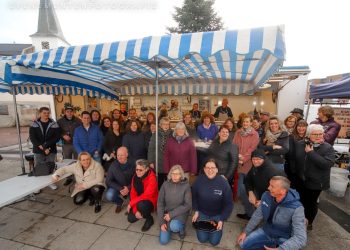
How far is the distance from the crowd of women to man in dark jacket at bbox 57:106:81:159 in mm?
1012

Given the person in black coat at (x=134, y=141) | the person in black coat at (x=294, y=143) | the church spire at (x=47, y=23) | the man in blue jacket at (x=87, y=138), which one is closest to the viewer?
the person in black coat at (x=294, y=143)

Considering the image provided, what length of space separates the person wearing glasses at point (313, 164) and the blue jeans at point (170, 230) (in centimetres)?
204

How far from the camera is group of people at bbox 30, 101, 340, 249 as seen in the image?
2514mm

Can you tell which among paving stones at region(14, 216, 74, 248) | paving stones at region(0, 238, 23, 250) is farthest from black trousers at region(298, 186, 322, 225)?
paving stones at region(0, 238, 23, 250)

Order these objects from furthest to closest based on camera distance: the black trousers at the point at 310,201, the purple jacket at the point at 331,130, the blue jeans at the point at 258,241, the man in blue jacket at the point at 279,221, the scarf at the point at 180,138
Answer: the purple jacket at the point at 331,130
the scarf at the point at 180,138
the black trousers at the point at 310,201
the blue jeans at the point at 258,241
the man in blue jacket at the point at 279,221

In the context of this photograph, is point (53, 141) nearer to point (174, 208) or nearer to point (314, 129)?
point (174, 208)

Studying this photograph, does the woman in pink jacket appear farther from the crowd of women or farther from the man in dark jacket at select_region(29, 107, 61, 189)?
the man in dark jacket at select_region(29, 107, 61, 189)

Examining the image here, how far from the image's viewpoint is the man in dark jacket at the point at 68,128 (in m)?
4.87

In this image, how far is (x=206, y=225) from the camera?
2756 millimetres

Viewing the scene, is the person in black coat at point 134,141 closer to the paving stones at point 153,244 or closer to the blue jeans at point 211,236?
the paving stones at point 153,244

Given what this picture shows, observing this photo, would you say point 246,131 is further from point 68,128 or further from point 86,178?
point 68,128

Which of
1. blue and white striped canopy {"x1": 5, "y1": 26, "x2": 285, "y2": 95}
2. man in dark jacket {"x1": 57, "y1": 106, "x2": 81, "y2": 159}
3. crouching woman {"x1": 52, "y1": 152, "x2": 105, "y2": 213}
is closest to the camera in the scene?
blue and white striped canopy {"x1": 5, "y1": 26, "x2": 285, "y2": 95}

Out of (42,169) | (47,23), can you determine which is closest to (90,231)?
(42,169)

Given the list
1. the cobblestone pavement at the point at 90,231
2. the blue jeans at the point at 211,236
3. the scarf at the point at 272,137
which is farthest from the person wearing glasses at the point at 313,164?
the blue jeans at the point at 211,236
